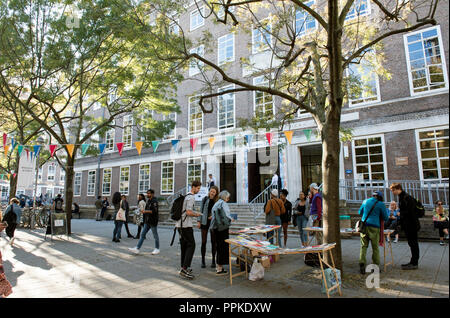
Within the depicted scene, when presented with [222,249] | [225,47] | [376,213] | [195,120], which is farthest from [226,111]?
[376,213]

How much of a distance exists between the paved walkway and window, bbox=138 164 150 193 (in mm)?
13606

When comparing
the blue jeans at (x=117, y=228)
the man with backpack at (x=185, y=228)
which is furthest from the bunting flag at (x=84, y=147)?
the man with backpack at (x=185, y=228)

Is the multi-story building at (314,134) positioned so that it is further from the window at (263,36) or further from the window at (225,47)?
the window at (263,36)

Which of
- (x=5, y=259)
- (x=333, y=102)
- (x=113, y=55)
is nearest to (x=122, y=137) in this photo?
(x=113, y=55)

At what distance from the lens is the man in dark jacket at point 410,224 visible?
5668 mm

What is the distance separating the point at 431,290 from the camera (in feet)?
14.4

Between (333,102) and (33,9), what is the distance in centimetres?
1242

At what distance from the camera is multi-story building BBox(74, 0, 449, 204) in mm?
11688

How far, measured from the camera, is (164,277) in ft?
17.7

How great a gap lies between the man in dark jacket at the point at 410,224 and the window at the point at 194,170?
14076mm

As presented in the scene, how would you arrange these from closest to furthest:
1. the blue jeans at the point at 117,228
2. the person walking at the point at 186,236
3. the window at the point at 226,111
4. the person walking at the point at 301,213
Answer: the person walking at the point at 186,236
the person walking at the point at 301,213
the blue jeans at the point at 117,228
the window at the point at 226,111

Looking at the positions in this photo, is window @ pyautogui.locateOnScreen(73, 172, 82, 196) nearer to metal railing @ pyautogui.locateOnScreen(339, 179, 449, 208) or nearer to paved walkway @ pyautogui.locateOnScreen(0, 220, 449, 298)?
paved walkway @ pyautogui.locateOnScreen(0, 220, 449, 298)

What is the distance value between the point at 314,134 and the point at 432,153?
495cm
